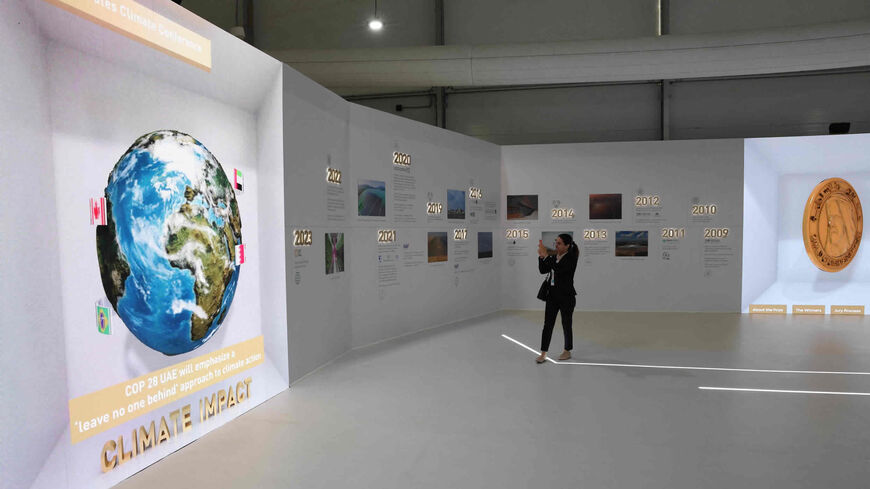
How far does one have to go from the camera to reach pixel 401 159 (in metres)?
8.96

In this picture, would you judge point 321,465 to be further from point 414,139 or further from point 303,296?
point 414,139

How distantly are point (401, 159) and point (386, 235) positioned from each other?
4.47 feet

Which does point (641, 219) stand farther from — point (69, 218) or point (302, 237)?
point (69, 218)

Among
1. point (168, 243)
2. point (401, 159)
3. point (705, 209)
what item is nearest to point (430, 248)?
point (401, 159)

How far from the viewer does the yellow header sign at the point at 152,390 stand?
11.7 ft

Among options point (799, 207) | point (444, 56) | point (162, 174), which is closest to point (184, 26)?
point (162, 174)

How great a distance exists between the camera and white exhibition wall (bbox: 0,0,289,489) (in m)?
3.07

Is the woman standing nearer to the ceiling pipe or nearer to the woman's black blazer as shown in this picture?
the woman's black blazer

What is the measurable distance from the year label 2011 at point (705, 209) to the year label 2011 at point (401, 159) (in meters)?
6.60

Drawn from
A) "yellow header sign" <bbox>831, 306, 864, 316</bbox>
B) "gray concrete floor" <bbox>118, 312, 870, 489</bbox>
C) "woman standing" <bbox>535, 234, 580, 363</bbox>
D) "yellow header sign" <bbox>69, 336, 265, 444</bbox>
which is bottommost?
"yellow header sign" <bbox>831, 306, 864, 316</bbox>

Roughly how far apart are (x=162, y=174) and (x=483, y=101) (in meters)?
10.4

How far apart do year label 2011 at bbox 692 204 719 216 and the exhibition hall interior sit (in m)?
0.15

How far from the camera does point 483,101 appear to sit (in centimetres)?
1352

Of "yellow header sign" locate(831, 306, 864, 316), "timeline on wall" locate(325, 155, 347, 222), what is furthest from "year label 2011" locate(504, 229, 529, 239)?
"yellow header sign" locate(831, 306, 864, 316)
